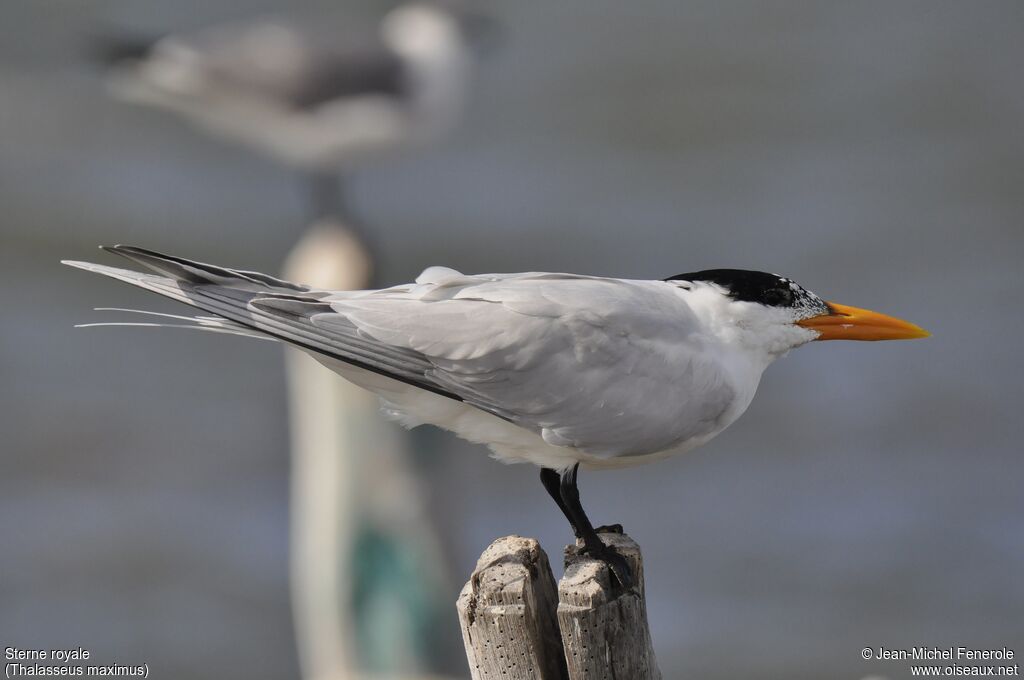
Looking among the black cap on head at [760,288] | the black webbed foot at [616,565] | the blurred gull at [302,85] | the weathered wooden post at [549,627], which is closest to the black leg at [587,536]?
the black webbed foot at [616,565]

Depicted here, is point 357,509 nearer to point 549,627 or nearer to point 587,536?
point 587,536

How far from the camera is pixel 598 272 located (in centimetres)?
1022

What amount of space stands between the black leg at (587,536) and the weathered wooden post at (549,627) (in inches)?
4.1

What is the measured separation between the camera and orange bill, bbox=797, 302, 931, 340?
13.4 ft

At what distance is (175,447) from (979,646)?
512 centimetres

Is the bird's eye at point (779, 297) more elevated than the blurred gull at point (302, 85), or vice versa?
the blurred gull at point (302, 85)

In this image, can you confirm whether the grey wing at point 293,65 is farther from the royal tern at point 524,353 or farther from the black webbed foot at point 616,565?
the black webbed foot at point 616,565

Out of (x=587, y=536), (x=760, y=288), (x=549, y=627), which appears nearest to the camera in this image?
(x=549, y=627)

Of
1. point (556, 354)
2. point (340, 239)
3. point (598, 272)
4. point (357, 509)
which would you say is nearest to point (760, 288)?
point (556, 354)

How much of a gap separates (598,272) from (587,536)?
6580 millimetres

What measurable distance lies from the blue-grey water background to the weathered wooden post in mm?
2651

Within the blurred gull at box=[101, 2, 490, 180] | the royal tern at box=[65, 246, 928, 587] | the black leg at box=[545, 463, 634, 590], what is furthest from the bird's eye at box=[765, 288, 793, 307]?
the blurred gull at box=[101, 2, 490, 180]

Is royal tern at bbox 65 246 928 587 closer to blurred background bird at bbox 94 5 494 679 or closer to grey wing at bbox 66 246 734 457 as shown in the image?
grey wing at bbox 66 246 734 457

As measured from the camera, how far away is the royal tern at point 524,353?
12.1 feet
